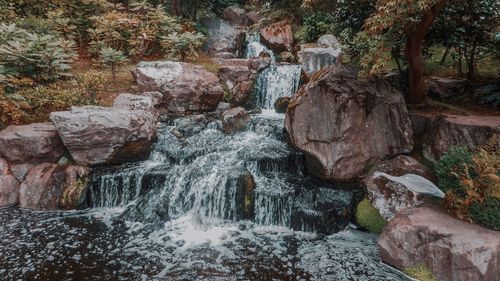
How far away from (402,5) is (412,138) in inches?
207

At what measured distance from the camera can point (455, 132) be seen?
9867 millimetres

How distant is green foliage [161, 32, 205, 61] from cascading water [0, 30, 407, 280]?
25.2 ft

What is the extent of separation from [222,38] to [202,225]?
55.1ft

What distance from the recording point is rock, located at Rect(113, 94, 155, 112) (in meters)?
13.3

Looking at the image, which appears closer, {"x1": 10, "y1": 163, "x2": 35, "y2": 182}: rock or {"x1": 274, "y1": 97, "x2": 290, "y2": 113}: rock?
{"x1": 10, "y1": 163, "x2": 35, "y2": 182}: rock

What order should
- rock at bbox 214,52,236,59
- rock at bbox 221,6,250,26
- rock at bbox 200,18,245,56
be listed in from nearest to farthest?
rock at bbox 214,52,236,59
rock at bbox 200,18,245,56
rock at bbox 221,6,250,26

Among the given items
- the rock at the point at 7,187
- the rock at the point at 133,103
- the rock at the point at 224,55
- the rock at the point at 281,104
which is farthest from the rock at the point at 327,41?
the rock at the point at 7,187

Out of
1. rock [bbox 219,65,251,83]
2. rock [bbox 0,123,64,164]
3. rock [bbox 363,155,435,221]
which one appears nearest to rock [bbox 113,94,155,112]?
rock [bbox 0,123,64,164]

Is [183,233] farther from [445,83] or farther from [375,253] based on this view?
[445,83]

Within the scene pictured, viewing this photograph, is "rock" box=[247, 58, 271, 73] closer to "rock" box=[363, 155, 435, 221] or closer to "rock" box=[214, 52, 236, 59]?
"rock" box=[214, 52, 236, 59]

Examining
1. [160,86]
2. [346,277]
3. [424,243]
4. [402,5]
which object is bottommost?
[346,277]

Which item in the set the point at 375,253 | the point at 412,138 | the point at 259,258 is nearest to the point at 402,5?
the point at 412,138

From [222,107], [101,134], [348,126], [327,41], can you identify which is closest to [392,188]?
[348,126]

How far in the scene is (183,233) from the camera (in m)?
9.35
